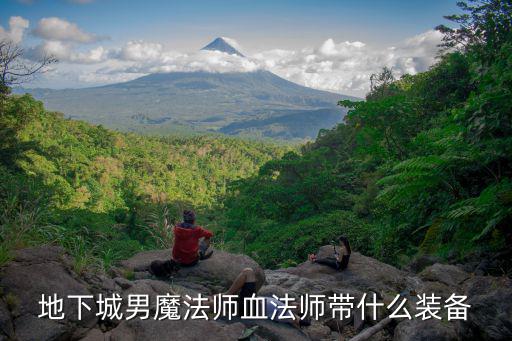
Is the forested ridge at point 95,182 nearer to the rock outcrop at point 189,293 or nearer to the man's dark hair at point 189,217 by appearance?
the rock outcrop at point 189,293

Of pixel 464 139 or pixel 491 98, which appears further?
pixel 464 139

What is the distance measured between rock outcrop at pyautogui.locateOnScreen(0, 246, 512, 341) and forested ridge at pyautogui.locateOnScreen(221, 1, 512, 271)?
65cm

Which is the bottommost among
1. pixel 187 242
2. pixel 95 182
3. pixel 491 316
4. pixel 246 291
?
pixel 95 182

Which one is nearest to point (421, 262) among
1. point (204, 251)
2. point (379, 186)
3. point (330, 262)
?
point (330, 262)

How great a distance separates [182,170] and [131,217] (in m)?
28.5

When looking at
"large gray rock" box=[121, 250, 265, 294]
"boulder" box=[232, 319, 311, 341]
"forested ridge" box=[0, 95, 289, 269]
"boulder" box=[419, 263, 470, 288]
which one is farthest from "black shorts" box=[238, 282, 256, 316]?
"boulder" box=[419, 263, 470, 288]

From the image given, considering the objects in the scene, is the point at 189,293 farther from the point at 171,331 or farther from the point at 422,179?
the point at 422,179

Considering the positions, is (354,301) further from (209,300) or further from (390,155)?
(390,155)

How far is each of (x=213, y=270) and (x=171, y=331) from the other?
7.43ft

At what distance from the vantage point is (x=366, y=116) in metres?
9.62

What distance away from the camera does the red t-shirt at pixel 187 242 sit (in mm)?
6141

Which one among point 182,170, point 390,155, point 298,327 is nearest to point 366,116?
point 390,155

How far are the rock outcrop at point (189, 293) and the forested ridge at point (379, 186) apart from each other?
1.04ft

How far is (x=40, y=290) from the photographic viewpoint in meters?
4.06
